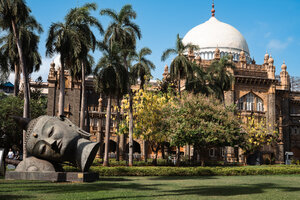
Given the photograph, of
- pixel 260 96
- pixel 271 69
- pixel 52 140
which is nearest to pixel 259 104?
pixel 260 96

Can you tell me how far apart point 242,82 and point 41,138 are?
40.0 metres

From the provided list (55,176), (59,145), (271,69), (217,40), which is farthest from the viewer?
(217,40)

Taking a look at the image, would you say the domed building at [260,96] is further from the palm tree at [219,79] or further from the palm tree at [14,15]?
the palm tree at [14,15]

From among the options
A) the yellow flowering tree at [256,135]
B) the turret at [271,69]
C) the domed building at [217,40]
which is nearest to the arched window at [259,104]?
the turret at [271,69]

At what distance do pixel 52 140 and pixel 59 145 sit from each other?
409mm

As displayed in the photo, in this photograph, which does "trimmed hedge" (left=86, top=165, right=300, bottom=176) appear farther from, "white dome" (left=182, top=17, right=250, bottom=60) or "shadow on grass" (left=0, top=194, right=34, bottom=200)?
"white dome" (left=182, top=17, right=250, bottom=60)

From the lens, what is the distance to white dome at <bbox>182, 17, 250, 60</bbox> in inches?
2429

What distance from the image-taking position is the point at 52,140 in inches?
666

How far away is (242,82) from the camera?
172 feet

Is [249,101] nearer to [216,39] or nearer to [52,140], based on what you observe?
[216,39]

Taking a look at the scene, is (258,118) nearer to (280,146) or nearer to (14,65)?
(280,146)

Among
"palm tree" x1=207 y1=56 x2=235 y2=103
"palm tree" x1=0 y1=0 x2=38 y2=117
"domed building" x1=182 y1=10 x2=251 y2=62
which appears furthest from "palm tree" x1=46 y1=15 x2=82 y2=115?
"domed building" x1=182 y1=10 x2=251 y2=62

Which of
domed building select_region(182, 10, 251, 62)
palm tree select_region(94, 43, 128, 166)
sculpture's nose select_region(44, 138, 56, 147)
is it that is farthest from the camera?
domed building select_region(182, 10, 251, 62)

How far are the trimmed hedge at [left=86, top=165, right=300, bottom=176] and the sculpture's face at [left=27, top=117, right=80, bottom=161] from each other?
669 centimetres
